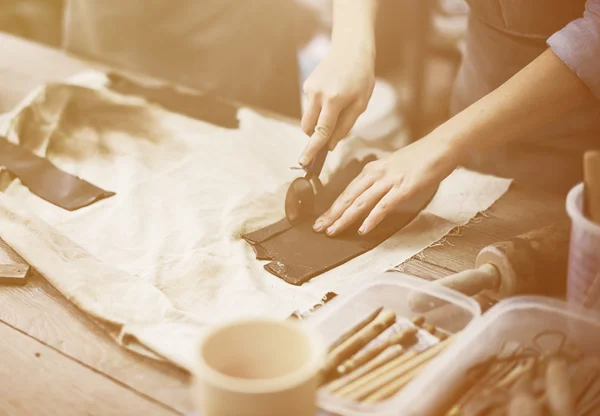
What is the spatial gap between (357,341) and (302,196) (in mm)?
390

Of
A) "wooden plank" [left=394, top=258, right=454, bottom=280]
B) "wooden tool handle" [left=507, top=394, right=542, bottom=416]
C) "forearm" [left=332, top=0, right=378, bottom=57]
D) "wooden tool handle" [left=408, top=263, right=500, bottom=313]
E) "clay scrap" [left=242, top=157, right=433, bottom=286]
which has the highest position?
"forearm" [left=332, top=0, right=378, bottom=57]

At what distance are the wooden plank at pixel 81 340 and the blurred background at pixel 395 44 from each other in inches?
77.2

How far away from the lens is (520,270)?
2.58ft

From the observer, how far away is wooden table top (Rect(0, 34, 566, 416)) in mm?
693

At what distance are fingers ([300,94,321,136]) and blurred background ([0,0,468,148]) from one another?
165 cm

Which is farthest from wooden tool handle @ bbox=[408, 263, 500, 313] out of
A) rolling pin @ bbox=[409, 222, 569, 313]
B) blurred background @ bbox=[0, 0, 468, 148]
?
blurred background @ bbox=[0, 0, 468, 148]

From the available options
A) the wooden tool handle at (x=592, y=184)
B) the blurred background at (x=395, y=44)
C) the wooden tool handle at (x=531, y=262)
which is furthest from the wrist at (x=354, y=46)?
the blurred background at (x=395, y=44)

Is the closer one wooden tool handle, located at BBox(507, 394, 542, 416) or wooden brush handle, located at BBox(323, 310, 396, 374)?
wooden tool handle, located at BBox(507, 394, 542, 416)

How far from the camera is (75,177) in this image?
1193mm

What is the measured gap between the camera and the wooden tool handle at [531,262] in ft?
2.59

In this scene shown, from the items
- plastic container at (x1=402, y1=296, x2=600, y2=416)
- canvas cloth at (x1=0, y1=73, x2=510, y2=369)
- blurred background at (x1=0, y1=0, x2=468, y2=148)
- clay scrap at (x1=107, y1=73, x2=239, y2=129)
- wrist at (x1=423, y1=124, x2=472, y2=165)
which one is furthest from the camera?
blurred background at (x1=0, y1=0, x2=468, y2=148)

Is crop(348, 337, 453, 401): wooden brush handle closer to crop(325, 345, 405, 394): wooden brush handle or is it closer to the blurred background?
crop(325, 345, 405, 394): wooden brush handle

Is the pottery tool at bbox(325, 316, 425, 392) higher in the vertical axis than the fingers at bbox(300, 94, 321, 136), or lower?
lower

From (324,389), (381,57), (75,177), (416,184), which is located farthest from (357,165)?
(381,57)
